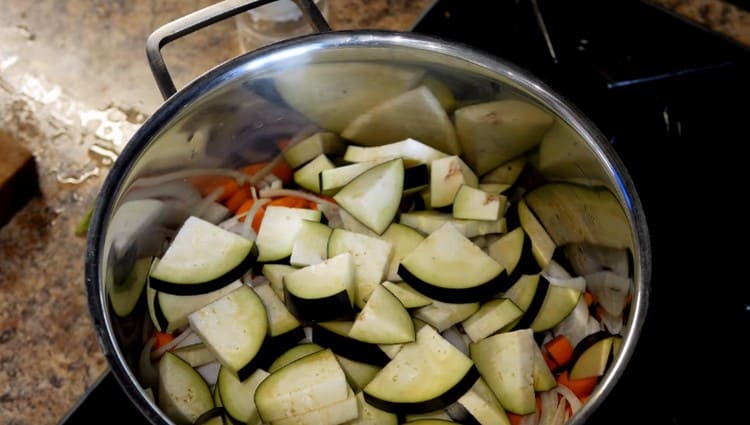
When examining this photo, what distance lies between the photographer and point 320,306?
3.47 feet

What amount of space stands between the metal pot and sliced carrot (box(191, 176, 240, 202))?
4 cm

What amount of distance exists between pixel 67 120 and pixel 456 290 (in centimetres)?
78

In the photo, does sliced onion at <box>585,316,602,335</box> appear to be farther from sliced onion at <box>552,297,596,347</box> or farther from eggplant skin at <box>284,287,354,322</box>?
eggplant skin at <box>284,287,354,322</box>

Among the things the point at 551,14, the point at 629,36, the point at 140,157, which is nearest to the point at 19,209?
the point at 140,157

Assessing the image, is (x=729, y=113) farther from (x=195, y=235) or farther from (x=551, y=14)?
(x=195, y=235)

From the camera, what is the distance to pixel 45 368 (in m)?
1.16

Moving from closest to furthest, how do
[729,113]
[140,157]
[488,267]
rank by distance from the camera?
[140,157] → [488,267] → [729,113]

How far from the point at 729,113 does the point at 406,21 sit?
0.63 meters

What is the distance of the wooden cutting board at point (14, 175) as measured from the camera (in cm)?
122

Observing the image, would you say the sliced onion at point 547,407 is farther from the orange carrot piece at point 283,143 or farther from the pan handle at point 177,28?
the pan handle at point 177,28

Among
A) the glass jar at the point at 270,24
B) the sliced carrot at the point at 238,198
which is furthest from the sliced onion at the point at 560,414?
the glass jar at the point at 270,24

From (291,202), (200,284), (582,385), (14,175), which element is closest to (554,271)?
(582,385)

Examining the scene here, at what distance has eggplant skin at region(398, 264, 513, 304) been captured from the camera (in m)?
1.08

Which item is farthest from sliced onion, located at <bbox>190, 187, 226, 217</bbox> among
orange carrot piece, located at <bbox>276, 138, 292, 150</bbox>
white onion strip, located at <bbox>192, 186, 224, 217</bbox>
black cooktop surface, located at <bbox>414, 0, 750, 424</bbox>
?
black cooktop surface, located at <bbox>414, 0, 750, 424</bbox>
